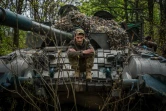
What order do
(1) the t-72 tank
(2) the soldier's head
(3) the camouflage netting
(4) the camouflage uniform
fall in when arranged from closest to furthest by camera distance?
(1) the t-72 tank < (4) the camouflage uniform < (2) the soldier's head < (3) the camouflage netting

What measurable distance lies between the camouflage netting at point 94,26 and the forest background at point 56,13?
0.97ft

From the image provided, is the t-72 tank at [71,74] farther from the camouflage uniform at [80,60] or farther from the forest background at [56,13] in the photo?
the forest background at [56,13]

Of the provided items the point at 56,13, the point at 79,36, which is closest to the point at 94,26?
the point at 56,13

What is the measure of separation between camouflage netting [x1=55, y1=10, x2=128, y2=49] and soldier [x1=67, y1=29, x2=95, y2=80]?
2343 mm

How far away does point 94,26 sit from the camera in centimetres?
919

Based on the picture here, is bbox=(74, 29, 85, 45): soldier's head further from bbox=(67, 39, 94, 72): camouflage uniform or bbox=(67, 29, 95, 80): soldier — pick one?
bbox=(67, 39, 94, 72): camouflage uniform

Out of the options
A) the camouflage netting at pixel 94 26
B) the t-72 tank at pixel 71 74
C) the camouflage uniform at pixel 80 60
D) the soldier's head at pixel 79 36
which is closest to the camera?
the t-72 tank at pixel 71 74

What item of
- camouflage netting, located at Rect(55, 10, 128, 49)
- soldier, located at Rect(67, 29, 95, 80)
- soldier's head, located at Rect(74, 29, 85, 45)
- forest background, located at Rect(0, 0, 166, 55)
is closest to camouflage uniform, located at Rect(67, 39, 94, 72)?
soldier, located at Rect(67, 29, 95, 80)

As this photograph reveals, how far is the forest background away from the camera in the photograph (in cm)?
880

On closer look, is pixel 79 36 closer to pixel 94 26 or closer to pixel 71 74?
pixel 71 74

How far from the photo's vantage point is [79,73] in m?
6.01

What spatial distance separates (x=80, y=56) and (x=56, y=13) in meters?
3.46

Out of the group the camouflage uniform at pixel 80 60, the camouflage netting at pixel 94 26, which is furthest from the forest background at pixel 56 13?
the camouflage uniform at pixel 80 60

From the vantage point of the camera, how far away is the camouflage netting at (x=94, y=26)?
8.70 meters
